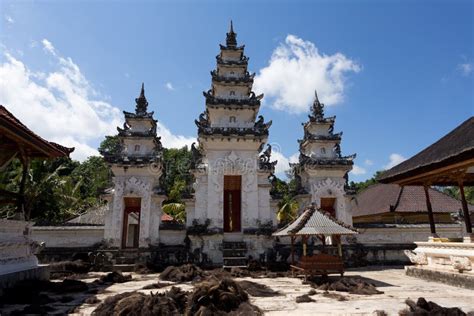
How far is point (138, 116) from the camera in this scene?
695 inches

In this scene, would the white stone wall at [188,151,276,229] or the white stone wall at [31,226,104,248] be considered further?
the white stone wall at [188,151,276,229]

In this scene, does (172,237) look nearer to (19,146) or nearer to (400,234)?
(19,146)

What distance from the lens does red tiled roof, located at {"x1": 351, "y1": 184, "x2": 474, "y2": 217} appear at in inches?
880

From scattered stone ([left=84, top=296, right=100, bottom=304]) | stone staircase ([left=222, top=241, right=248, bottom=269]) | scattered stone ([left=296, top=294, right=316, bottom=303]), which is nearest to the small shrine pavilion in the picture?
scattered stone ([left=84, top=296, right=100, bottom=304])

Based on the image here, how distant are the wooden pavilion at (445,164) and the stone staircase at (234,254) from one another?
6636 mm

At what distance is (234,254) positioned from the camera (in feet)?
47.2

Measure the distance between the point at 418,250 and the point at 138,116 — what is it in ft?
47.8

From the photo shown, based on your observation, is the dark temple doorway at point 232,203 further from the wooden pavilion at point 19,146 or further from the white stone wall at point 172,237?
the wooden pavilion at point 19,146

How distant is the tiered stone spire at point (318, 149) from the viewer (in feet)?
58.2

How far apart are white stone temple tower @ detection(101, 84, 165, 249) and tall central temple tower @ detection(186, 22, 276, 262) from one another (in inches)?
74.5

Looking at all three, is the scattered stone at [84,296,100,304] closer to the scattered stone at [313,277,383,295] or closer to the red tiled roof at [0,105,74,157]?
the red tiled roof at [0,105,74,157]

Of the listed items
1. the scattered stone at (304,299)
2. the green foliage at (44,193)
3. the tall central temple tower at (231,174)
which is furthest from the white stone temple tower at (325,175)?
the green foliage at (44,193)

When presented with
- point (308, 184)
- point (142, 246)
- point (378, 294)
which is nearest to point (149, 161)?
point (142, 246)

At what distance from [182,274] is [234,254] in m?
3.48
